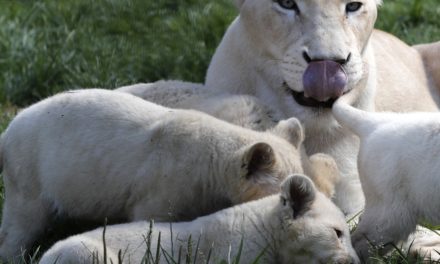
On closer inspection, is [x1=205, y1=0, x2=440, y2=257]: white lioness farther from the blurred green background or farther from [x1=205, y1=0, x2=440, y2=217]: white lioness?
the blurred green background

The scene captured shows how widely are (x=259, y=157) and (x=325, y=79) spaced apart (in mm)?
830

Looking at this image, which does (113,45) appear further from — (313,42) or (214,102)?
(313,42)

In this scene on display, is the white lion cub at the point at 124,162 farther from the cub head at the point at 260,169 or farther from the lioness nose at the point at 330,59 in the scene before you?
the lioness nose at the point at 330,59

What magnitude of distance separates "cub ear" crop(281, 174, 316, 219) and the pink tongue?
112 cm

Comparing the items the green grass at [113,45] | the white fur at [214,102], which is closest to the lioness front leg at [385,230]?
the white fur at [214,102]

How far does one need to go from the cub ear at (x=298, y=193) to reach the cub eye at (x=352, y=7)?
67.0 inches

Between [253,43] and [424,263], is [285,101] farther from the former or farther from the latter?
[424,263]

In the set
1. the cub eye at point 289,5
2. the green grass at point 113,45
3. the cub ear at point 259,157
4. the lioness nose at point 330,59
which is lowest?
the green grass at point 113,45

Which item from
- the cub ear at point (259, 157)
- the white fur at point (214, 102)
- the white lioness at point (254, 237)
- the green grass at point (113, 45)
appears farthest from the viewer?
the green grass at point (113, 45)

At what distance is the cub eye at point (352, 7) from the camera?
590 centimetres

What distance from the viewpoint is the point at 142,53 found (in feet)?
29.3

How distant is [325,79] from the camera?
549 centimetres

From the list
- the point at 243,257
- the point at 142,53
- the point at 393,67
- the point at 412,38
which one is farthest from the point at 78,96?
the point at 412,38

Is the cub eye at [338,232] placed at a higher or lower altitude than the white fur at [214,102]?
higher
